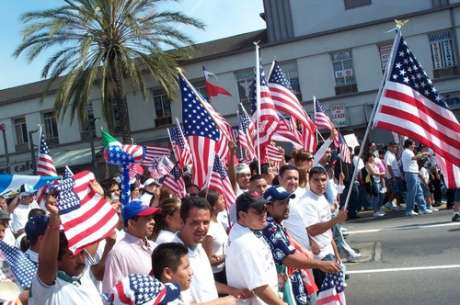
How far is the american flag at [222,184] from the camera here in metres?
7.21

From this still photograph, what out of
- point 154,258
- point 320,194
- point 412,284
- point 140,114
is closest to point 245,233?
point 154,258

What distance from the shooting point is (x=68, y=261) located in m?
3.31

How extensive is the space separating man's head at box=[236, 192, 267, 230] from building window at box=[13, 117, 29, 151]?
33.5m

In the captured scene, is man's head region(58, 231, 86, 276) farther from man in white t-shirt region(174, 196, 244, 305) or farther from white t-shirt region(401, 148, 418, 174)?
white t-shirt region(401, 148, 418, 174)

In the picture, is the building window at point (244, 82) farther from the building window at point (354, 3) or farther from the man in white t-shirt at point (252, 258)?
the man in white t-shirt at point (252, 258)

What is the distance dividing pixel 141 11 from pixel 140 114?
9.13 metres

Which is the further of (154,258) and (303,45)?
(303,45)

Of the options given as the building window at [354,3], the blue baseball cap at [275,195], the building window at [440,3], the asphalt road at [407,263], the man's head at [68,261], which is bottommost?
the asphalt road at [407,263]

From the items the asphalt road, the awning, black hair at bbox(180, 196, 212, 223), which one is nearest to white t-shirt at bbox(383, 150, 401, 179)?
the asphalt road

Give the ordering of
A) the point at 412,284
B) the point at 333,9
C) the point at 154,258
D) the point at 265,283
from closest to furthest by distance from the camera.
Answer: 1. the point at 154,258
2. the point at 265,283
3. the point at 412,284
4. the point at 333,9

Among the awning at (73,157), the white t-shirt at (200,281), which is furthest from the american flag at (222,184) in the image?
the awning at (73,157)

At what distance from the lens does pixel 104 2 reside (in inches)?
893

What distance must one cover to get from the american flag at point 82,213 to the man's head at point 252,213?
36.5 inches

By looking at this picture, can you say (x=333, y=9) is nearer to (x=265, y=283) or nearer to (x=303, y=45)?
(x=303, y=45)
